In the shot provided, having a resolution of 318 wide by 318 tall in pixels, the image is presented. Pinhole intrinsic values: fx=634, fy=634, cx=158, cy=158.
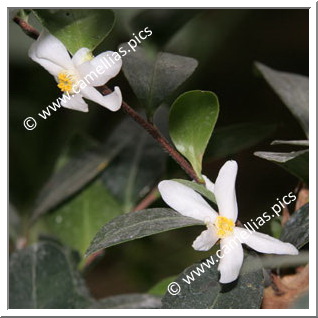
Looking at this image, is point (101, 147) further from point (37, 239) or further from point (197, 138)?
point (197, 138)

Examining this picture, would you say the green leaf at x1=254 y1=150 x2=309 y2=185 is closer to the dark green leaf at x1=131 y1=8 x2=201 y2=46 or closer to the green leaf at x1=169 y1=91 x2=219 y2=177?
the green leaf at x1=169 y1=91 x2=219 y2=177

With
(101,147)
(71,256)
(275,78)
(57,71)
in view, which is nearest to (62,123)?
(101,147)

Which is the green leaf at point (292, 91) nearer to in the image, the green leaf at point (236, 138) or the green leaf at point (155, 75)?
the green leaf at point (236, 138)

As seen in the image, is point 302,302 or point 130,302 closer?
point 302,302

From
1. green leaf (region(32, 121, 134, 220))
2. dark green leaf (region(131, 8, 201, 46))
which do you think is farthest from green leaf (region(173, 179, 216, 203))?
green leaf (region(32, 121, 134, 220))

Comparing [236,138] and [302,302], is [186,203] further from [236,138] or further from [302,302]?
[236,138]

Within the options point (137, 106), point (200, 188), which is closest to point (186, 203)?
point (200, 188)

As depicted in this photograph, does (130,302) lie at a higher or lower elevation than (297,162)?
lower
